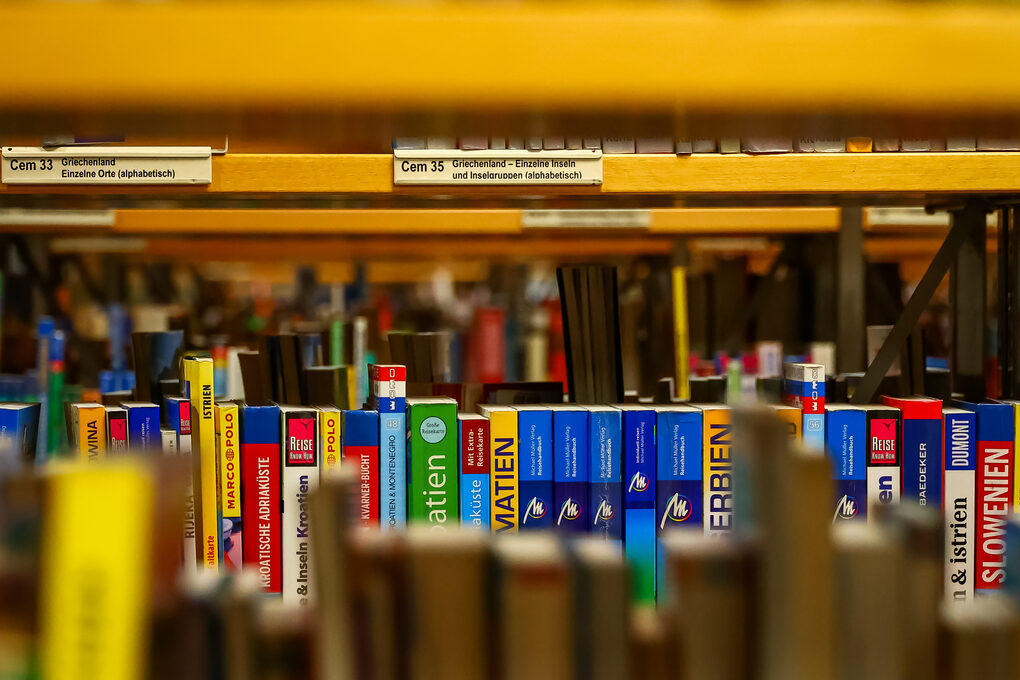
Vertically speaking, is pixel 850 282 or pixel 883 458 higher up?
pixel 850 282

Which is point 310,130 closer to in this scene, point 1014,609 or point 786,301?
point 1014,609

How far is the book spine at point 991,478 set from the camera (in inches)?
46.3

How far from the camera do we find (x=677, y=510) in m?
1.13

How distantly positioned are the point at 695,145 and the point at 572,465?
398 millimetres

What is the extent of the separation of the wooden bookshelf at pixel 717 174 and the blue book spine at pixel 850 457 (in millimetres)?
262

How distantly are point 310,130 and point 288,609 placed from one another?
325 mm

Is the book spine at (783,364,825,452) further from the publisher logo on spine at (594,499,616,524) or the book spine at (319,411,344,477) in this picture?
the book spine at (319,411,344,477)

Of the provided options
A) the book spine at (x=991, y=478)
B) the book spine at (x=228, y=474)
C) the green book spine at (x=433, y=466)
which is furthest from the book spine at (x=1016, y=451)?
the book spine at (x=228, y=474)

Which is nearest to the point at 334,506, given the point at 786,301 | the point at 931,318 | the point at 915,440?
the point at 915,440

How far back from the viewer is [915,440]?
1.16m

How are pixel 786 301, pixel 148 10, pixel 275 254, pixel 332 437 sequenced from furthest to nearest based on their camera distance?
1. pixel 275 254
2. pixel 786 301
3. pixel 332 437
4. pixel 148 10

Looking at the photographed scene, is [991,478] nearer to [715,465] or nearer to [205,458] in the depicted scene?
[715,465]

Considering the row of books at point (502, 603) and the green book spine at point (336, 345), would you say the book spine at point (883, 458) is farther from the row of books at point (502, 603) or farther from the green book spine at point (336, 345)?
the green book spine at point (336, 345)

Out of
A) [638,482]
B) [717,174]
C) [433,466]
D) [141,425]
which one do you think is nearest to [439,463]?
[433,466]
